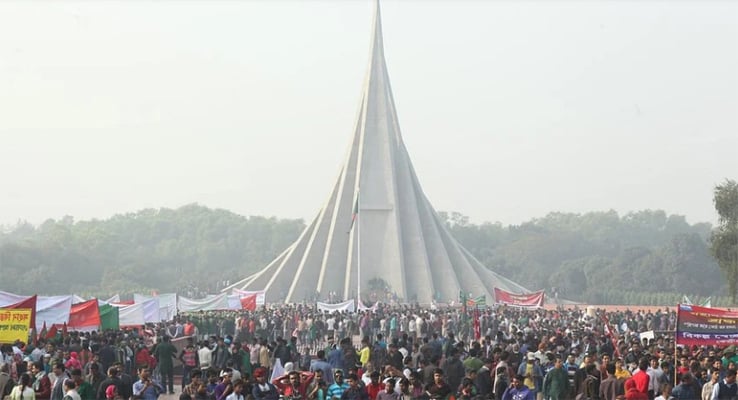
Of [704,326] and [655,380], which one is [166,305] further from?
[655,380]

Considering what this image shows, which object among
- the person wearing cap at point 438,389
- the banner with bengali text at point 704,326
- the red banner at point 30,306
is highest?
the banner with bengali text at point 704,326

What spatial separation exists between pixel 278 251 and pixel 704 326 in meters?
71.4

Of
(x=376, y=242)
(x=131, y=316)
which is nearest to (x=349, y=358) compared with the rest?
(x=131, y=316)

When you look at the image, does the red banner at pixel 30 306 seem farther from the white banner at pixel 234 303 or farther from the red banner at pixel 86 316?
the white banner at pixel 234 303

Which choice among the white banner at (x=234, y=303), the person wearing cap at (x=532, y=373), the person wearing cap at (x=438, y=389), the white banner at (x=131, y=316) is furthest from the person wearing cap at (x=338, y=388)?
the white banner at (x=234, y=303)

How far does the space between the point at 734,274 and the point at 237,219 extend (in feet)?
199

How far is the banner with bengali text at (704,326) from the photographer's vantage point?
12047mm

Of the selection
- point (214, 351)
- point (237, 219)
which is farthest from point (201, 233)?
point (214, 351)

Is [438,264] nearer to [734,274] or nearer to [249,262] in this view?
[734,274]

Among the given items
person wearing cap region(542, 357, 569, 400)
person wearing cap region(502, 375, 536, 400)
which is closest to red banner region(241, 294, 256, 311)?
person wearing cap region(542, 357, 569, 400)

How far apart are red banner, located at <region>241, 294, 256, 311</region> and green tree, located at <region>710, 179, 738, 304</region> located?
43.0 ft

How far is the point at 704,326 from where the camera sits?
12305mm

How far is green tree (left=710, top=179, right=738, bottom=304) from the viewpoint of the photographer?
3102 cm

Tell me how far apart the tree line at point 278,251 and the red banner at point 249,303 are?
13.2m
